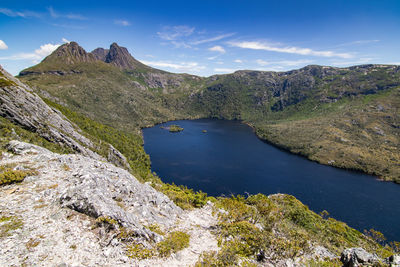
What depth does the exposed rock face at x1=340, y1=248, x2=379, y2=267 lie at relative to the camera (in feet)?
62.4

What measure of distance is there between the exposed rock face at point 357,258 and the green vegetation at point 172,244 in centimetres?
1708

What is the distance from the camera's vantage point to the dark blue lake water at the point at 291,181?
323ft

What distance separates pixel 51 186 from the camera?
19797 millimetres

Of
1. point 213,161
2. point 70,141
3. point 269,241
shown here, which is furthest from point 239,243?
point 213,161

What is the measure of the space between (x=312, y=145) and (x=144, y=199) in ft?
697

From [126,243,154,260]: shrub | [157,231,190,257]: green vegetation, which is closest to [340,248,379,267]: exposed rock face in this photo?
[157,231,190,257]: green vegetation

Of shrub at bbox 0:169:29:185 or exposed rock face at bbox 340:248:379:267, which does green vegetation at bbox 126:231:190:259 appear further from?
exposed rock face at bbox 340:248:379:267

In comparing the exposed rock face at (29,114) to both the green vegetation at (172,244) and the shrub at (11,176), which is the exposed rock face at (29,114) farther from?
the green vegetation at (172,244)

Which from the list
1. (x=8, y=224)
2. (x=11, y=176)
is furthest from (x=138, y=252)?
(x=11, y=176)

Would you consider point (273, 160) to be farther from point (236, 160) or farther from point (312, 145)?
point (312, 145)

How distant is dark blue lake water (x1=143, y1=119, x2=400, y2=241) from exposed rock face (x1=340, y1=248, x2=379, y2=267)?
293ft

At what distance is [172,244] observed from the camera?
60.0 feet

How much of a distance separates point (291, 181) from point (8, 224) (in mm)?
138205

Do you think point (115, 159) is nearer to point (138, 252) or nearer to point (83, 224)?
point (83, 224)
